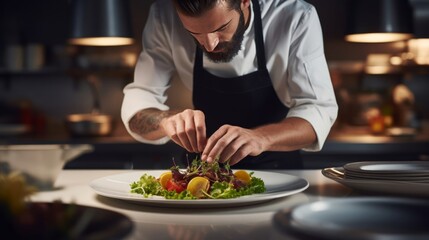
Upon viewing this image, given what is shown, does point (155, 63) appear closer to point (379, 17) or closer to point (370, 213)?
point (379, 17)

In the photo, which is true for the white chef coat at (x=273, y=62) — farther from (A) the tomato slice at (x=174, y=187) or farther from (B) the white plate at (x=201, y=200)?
(A) the tomato slice at (x=174, y=187)

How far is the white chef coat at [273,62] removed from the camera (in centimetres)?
189

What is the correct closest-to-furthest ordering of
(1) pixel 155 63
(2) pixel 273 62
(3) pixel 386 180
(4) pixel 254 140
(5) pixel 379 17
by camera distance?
1. (3) pixel 386 180
2. (4) pixel 254 140
3. (2) pixel 273 62
4. (1) pixel 155 63
5. (5) pixel 379 17

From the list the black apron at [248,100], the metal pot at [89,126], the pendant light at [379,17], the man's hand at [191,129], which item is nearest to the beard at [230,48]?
the black apron at [248,100]

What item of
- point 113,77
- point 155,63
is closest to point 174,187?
point 155,63

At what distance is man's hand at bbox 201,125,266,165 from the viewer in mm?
1226

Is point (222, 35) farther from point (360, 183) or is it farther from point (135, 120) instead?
point (360, 183)

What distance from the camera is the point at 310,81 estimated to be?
190 centimetres

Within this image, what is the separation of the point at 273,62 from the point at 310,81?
193mm

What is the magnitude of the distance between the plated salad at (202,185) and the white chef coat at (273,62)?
684mm

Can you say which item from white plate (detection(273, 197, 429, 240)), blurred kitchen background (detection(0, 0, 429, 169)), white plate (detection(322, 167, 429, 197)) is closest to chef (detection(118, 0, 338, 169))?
white plate (detection(322, 167, 429, 197))

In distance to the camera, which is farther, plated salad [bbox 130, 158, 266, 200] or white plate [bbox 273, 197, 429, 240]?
plated salad [bbox 130, 158, 266, 200]

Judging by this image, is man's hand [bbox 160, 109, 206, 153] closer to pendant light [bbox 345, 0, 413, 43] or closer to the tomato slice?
the tomato slice

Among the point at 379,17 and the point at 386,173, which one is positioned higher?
the point at 379,17
